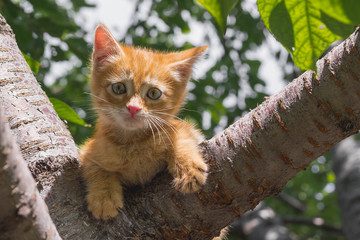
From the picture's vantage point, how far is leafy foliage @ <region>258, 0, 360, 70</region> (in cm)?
73

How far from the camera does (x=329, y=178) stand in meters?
6.44

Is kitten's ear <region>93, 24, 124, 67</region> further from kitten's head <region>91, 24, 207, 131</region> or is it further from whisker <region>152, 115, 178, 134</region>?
whisker <region>152, 115, 178, 134</region>

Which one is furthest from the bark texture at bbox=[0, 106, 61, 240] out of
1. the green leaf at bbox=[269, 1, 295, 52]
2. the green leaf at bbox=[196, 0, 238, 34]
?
the green leaf at bbox=[269, 1, 295, 52]

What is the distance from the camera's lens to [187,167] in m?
1.64

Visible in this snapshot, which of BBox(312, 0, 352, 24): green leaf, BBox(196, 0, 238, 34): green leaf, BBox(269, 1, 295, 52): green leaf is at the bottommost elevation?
BBox(196, 0, 238, 34): green leaf

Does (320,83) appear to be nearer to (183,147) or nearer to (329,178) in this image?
(183,147)

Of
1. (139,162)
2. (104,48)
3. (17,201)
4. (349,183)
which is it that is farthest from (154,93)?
(349,183)

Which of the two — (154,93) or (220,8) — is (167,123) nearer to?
(154,93)

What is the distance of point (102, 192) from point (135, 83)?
0.77 meters

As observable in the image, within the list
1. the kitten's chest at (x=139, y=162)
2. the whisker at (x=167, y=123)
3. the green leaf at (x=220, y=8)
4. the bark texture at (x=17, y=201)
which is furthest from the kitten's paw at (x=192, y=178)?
the green leaf at (x=220, y=8)

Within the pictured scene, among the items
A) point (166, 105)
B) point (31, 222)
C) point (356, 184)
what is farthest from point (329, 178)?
point (31, 222)

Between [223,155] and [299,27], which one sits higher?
[299,27]

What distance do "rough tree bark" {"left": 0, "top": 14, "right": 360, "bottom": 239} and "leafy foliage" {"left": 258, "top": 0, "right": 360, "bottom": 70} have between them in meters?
0.56

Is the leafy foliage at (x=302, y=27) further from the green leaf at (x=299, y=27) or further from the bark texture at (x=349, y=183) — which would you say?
the bark texture at (x=349, y=183)
